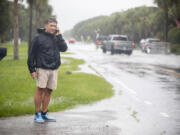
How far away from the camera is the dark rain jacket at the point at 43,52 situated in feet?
22.9

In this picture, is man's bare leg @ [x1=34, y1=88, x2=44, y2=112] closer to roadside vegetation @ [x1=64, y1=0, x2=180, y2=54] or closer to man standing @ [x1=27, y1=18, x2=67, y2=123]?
man standing @ [x1=27, y1=18, x2=67, y2=123]

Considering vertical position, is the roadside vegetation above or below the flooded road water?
above

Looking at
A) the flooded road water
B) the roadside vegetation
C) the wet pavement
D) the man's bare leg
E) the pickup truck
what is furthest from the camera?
the roadside vegetation

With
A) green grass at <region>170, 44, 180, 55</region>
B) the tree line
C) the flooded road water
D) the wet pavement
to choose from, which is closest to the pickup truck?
green grass at <region>170, 44, 180, 55</region>

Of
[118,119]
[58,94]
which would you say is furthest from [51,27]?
[58,94]

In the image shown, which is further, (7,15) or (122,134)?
(7,15)

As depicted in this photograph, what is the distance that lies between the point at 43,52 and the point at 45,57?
3.9 inches

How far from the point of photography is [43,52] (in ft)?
22.9

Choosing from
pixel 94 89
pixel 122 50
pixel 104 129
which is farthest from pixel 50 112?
pixel 122 50

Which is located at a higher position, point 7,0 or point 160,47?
point 7,0

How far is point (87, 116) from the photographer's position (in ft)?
25.5

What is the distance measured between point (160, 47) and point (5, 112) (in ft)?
123

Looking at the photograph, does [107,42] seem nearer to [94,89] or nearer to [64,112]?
[94,89]

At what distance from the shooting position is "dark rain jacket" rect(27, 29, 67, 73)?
274 inches
